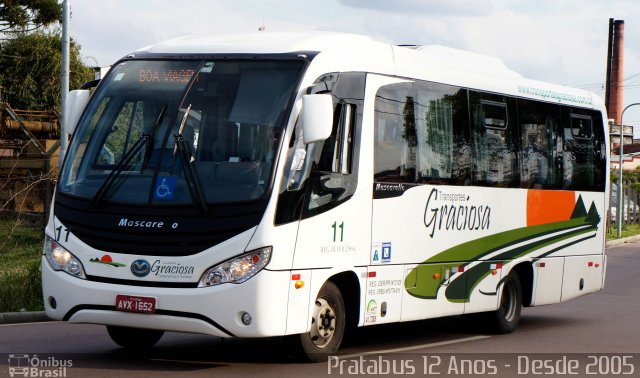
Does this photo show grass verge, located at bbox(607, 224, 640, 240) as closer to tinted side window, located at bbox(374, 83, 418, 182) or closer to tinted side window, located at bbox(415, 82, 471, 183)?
tinted side window, located at bbox(415, 82, 471, 183)

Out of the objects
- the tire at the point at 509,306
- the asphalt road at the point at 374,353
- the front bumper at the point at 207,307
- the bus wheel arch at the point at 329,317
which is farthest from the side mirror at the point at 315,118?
the tire at the point at 509,306

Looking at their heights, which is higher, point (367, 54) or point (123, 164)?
point (367, 54)

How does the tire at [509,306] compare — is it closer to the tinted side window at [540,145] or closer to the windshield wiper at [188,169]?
the tinted side window at [540,145]

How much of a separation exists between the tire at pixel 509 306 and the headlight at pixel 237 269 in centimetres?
562

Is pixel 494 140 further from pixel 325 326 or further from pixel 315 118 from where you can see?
pixel 315 118

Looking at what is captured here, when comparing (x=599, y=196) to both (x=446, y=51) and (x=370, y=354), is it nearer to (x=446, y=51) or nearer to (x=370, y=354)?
(x=446, y=51)

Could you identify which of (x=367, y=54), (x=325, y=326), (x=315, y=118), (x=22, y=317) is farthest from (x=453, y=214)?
(x=22, y=317)

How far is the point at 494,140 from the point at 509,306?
89.0 inches

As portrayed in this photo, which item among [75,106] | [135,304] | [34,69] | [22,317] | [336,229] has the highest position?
[34,69]

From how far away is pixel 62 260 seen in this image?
1091 centimetres

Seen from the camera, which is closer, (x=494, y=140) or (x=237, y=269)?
(x=237, y=269)

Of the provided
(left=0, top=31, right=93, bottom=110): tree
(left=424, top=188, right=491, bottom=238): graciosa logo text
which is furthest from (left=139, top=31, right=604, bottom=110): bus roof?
(left=0, top=31, right=93, bottom=110): tree

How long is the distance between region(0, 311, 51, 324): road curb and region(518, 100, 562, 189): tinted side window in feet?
22.3

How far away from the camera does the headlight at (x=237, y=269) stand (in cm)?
1027
